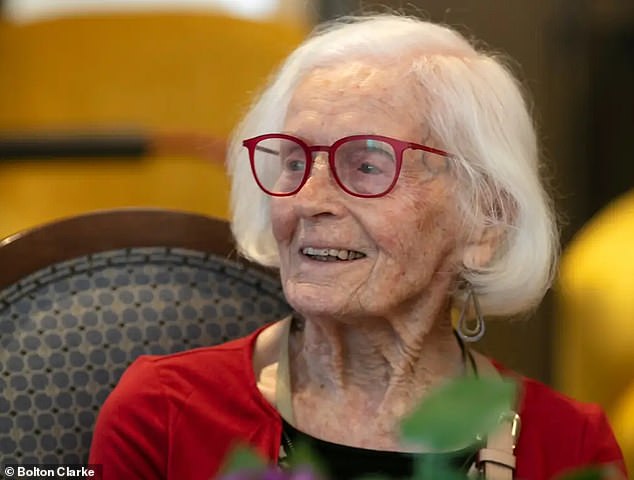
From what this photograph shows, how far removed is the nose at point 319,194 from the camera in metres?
1.48

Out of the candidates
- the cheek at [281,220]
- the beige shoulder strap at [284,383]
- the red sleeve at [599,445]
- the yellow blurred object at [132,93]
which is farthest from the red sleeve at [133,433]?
the yellow blurred object at [132,93]

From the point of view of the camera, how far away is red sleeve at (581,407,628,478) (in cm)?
156

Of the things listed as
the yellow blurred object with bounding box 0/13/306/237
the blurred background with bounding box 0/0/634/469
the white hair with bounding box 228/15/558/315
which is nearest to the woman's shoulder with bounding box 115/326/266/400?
the white hair with bounding box 228/15/558/315

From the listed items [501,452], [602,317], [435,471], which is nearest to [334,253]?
[501,452]

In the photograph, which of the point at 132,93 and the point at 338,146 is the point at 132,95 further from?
the point at 338,146

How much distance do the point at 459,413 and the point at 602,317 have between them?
1423mm

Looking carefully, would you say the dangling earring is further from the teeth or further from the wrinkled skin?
the teeth

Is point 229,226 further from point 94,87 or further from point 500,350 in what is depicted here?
point 500,350

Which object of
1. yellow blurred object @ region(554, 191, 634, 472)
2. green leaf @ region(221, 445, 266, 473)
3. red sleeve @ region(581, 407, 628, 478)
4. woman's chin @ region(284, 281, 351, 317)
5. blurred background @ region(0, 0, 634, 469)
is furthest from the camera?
blurred background @ region(0, 0, 634, 469)

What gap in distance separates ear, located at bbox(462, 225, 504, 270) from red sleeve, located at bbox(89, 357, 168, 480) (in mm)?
439

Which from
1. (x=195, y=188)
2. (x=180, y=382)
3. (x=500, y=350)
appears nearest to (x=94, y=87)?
(x=195, y=188)

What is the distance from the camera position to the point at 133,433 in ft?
4.93

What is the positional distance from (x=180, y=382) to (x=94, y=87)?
1.85 metres

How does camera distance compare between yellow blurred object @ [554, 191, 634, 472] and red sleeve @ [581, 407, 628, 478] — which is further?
yellow blurred object @ [554, 191, 634, 472]
